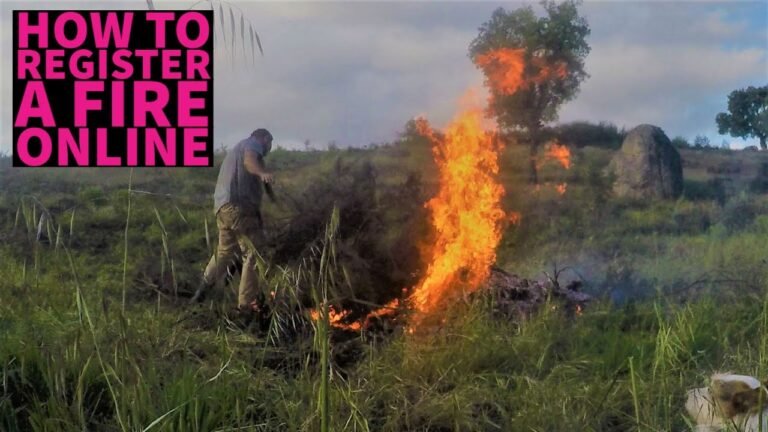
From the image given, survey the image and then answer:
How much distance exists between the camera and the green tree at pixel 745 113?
4.26 meters

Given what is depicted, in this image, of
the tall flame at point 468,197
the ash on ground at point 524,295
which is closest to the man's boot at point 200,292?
the tall flame at point 468,197

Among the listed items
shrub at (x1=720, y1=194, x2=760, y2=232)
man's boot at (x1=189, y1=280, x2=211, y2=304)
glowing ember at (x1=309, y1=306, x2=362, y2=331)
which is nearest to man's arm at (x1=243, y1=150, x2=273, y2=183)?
man's boot at (x1=189, y1=280, x2=211, y2=304)

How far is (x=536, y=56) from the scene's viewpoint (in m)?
4.13

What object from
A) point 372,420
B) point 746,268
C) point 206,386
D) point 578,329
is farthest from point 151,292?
point 746,268

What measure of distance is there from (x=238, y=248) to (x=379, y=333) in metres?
0.84

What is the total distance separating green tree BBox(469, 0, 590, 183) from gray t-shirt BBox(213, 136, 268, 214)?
1.31 m

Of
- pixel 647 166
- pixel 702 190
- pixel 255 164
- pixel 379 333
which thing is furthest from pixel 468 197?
pixel 702 190

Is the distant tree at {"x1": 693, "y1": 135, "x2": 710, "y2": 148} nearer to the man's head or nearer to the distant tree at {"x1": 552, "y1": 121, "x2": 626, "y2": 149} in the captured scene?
the distant tree at {"x1": 552, "y1": 121, "x2": 626, "y2": 149}

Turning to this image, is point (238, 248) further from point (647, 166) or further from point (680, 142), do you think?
point (680, 142)

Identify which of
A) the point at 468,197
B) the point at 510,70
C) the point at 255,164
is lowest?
the point at 468,197

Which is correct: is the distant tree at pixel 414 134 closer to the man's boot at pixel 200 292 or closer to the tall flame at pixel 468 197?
the tall flame at pixel 468 197

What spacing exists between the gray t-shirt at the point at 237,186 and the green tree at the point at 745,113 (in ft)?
8.39

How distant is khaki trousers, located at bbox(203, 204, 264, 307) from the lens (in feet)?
11.9

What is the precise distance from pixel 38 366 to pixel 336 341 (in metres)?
1.41
